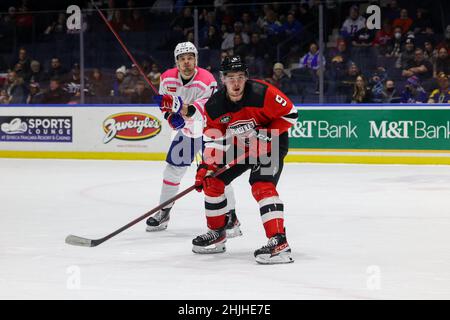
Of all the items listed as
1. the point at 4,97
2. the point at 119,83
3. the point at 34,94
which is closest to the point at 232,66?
the point at 119,83

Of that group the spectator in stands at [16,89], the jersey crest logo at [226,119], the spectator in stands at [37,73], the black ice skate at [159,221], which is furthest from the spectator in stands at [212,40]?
the jersey crest logo at [226,119]

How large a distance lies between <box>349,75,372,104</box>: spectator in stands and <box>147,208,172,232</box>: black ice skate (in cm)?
574

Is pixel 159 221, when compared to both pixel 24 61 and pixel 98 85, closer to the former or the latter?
pixel 98 85

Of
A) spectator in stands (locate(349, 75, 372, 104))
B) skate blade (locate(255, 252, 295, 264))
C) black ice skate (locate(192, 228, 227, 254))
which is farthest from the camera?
spectator in stands (locate(349, 75, 372, 104))

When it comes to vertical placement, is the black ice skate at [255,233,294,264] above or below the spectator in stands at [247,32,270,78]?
below

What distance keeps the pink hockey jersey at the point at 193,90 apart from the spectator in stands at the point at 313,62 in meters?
5.42

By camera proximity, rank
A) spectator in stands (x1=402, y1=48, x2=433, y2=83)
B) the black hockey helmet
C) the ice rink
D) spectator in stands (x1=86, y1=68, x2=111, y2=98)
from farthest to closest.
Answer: spectator in stands (x1=86, y1=68, x2=111, y2=98) → spectator in stands (x1=402, y1=48, x2=433, y2=83) → the black hockey helmet → the ice rink

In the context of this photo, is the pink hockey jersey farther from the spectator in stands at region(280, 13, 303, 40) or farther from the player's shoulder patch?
the spectator in stands at region(280, 13, 303, 40)

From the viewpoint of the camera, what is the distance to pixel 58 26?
1339cm

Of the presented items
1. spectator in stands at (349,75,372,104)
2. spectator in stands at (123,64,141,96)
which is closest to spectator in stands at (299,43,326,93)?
spectator in stands at (349,75,372,104)

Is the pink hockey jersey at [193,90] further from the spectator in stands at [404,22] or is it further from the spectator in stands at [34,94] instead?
the spectator in stands at [34,94]

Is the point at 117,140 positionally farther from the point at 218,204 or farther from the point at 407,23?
the point at 218,204

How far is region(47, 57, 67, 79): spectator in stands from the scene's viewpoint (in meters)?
13.5

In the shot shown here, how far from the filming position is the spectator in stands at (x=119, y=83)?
42.9 feet
